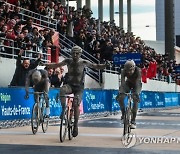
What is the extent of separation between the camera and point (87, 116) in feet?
66.6

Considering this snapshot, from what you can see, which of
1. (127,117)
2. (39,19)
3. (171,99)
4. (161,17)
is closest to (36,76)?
(127,117)

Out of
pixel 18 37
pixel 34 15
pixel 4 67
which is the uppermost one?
pixel 34 15

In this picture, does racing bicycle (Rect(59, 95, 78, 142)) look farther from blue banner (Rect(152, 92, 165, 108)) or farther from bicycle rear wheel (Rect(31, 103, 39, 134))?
blue banner (Rect(152, 92, 165, 108))

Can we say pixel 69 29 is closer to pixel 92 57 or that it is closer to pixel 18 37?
pixel 92 57

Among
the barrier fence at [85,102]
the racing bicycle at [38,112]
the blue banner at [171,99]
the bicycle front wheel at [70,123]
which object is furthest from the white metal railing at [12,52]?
the blue banner at [171,99]

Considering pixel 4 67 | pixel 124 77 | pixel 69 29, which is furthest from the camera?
pixel 69 29

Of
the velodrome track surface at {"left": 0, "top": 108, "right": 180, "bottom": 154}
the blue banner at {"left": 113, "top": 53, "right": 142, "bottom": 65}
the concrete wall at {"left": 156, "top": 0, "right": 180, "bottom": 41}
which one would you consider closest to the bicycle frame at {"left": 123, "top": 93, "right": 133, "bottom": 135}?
the velodrome track surface at {"left": 0, "top": 108, "right": 180, "bottom": 154}

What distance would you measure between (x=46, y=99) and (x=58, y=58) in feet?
36.6

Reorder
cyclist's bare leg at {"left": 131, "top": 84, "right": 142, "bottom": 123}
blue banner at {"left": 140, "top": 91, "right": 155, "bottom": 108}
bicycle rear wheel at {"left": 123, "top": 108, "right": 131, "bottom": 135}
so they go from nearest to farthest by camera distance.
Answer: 1. bicycle rear wheel at {"left": 123, "top": 108, "right": 131, "bottom": 135}
2. cyclist's bare leg at {"left": 131, "top": 84, "right": 142, "bottom": 123}
3. blue banner at {"left": 140, "top": 91, "right": 155, "bottom": 108}

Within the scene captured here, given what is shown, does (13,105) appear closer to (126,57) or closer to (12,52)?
(12,52)

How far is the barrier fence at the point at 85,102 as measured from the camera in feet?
49.0

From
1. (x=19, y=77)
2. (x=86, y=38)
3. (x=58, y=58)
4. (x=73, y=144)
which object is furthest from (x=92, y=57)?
(x=73, y=144)

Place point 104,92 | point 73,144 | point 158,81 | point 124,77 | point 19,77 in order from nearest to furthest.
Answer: point 73,144 < point 124,77 < point 19,77 < point 104,92 < point 158,81

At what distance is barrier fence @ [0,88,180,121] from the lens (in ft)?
49.0
